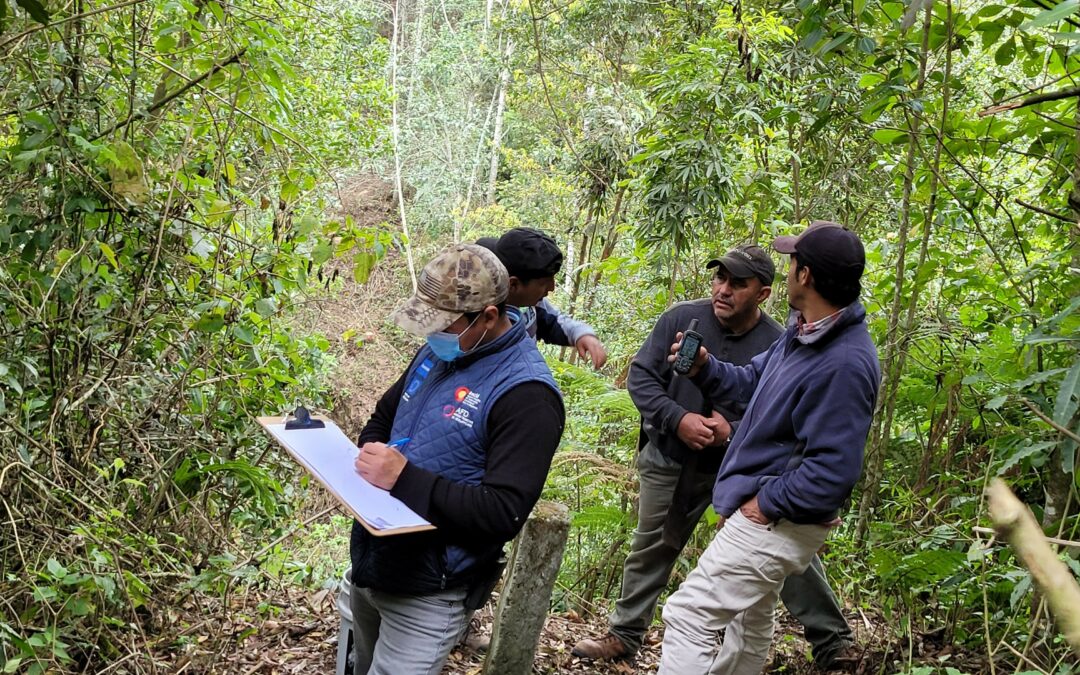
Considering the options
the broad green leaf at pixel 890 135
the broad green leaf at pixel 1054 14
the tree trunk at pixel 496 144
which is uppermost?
the broad green leaf at pixel 1054 14

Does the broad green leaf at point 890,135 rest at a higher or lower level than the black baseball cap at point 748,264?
higher

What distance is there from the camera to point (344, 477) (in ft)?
8.46

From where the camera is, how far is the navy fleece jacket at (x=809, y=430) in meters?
3.10

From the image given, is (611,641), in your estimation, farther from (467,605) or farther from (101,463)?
(101,463)

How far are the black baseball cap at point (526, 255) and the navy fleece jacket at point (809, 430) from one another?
3.51ft

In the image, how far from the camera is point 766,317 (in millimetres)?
4617

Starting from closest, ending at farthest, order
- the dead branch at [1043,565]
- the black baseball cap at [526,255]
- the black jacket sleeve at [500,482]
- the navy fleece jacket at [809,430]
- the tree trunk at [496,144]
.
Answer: the dead branch at [1043,565]
the black jacket sleeve at [500,482]
the navy fleece jacket at [809,430]
the black baseball cap at [526,255]
the tree trunk at [496,144]

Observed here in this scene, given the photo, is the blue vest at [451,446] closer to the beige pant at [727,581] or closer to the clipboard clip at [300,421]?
the clipboard clip at [300,421]

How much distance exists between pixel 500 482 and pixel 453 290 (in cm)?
59

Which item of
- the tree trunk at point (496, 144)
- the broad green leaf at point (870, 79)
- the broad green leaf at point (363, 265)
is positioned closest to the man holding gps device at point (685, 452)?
the broad green leaf at point (870, 79)

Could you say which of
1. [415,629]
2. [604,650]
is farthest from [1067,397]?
[604,650]

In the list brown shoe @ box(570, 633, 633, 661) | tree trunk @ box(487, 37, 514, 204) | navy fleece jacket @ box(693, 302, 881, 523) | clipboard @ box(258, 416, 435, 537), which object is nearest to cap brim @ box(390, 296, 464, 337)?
clipboard @ box(258, 416, 435, 537)

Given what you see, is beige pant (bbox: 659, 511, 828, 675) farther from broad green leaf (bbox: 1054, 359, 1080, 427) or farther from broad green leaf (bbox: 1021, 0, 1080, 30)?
broad green leaf (bbox: 1021, 0, 1080, 30)

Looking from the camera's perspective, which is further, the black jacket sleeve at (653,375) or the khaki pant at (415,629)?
the black jacket sleeve at (653,375)
